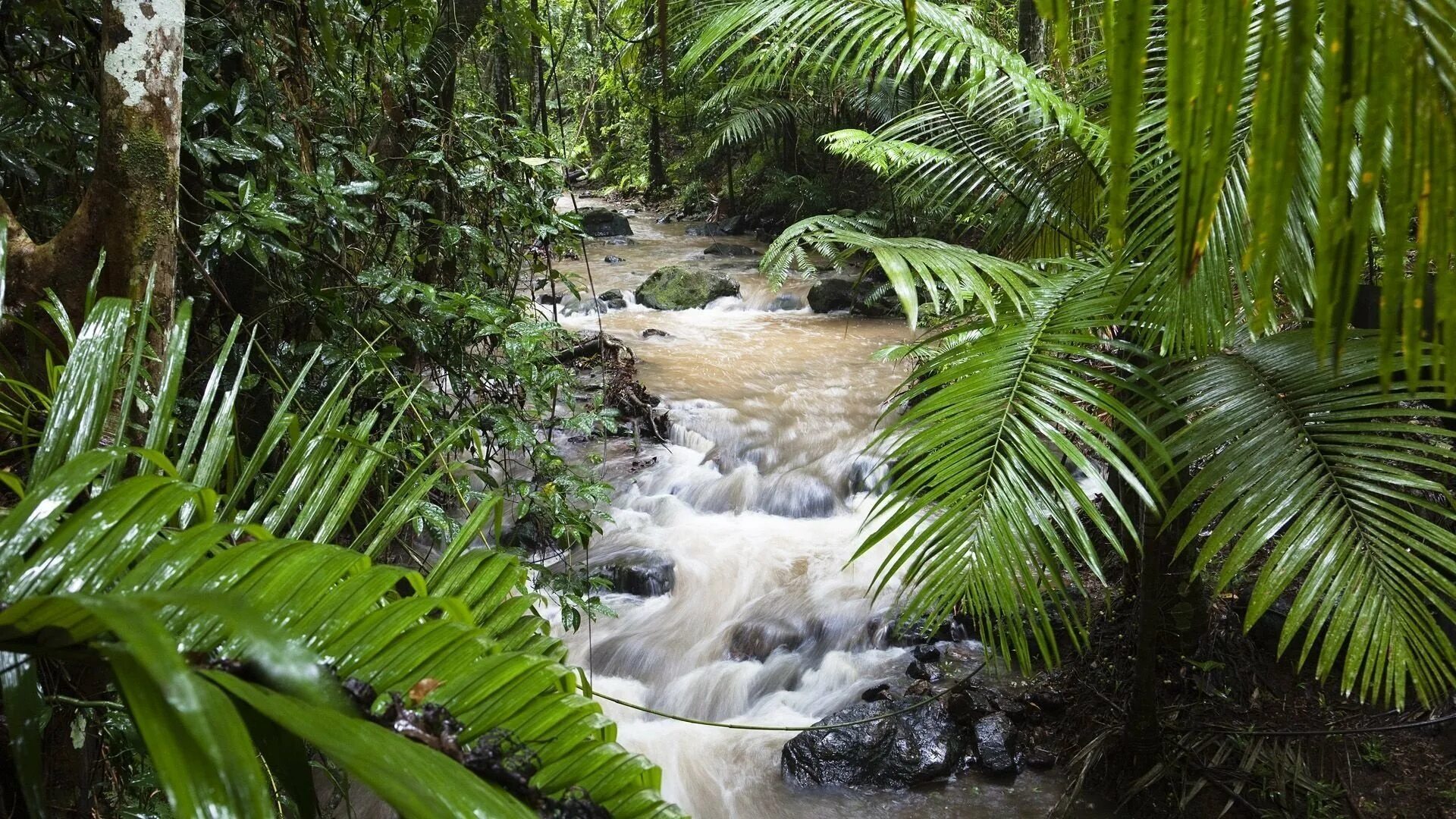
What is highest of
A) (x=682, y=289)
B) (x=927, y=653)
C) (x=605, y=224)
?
(x=605, y=224)

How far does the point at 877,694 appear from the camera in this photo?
3502 mm

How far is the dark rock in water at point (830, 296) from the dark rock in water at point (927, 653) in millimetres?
6205

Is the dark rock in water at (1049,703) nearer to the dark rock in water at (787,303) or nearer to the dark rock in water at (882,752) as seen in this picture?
the dark rock in water at (882,752)

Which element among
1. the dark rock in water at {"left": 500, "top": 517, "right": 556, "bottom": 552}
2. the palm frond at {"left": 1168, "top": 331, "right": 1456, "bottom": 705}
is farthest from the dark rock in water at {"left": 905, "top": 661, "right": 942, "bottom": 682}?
the palm frond at {"left": 1168, "top": 331, "right": 1456, "bottom": 705}

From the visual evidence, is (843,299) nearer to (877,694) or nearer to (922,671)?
(922,671)

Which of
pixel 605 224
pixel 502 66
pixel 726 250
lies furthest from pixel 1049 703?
pixel 605 224

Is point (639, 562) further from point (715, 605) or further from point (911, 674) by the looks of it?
point (911, 674)

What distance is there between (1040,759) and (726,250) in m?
10.5

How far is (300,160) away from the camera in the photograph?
2477 millimetres

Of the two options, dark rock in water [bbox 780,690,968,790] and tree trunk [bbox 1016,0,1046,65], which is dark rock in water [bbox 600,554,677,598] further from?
tree trunk [bbox 1016,0,1046,65]

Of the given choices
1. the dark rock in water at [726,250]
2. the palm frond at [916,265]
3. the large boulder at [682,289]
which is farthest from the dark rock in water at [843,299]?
the palm frond at [916,265]

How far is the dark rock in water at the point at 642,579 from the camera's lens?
4371 mm

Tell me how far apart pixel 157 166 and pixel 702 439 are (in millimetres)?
4521

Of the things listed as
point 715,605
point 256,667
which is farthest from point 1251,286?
point 715,605
